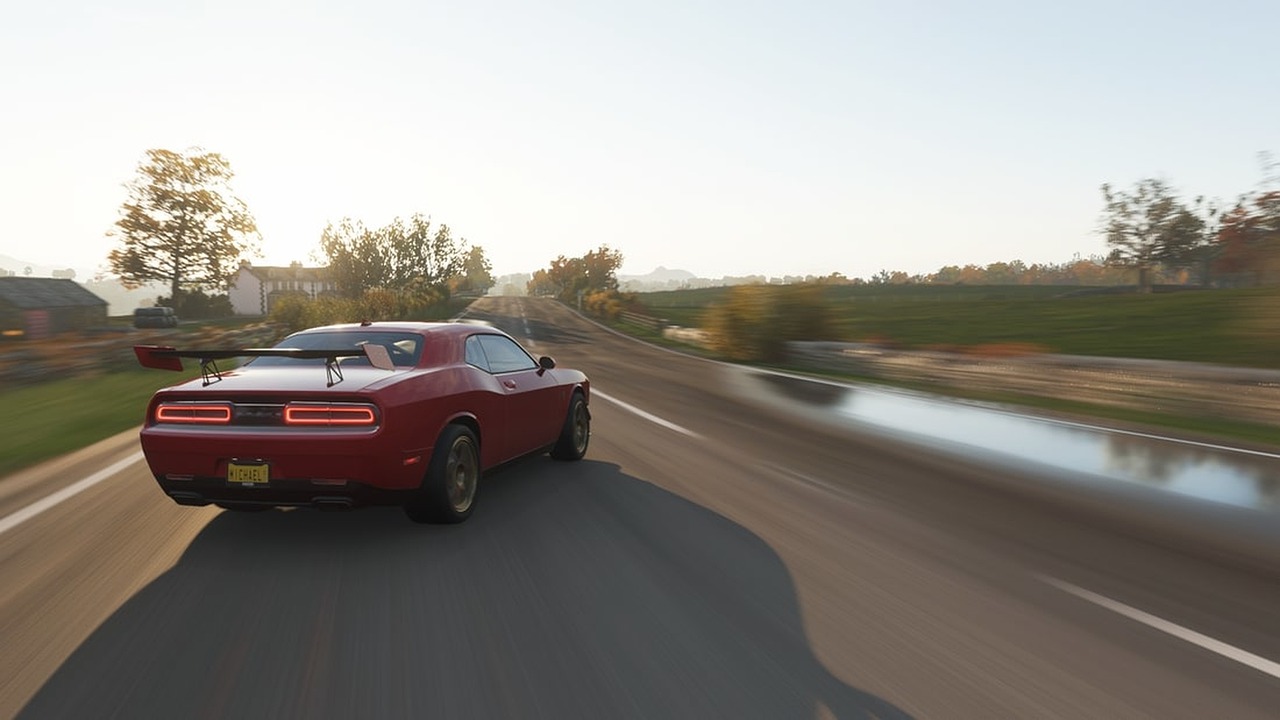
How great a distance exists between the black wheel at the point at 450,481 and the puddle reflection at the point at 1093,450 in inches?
241

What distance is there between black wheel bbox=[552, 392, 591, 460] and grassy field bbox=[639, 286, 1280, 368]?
12.6m

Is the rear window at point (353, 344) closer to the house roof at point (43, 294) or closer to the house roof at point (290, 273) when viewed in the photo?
the house roof at point (43, 294)

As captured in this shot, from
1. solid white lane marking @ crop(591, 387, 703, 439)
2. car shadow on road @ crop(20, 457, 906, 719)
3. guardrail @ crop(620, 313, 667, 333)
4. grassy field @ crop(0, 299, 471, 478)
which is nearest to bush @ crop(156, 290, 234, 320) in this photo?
guardrail @ crop(620, 313, 667, 333)

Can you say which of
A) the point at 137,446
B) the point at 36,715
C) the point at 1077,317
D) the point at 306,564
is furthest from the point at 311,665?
the point at 1077,317

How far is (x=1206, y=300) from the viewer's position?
4619 cm

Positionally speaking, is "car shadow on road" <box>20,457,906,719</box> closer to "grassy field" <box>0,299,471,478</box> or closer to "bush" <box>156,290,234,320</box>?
"grassy field" <box>0,299,471,478</box>

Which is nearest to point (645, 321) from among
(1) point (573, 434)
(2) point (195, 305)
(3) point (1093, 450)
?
(3) point (1093, 450)

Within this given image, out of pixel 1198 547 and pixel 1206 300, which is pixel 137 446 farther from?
pixel 1206 300

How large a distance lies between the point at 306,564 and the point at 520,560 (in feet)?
4.04

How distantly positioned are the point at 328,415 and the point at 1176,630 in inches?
184

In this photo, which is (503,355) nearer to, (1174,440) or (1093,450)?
(1093,450)

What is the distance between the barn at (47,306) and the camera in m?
56.9

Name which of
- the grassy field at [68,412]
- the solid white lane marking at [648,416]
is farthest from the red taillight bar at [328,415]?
the solid white lane marking at [648,416]

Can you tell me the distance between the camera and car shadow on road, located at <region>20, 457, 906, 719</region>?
303cm
